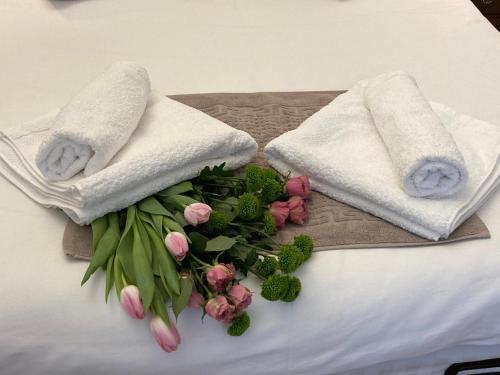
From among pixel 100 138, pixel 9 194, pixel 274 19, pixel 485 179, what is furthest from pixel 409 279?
pixel 274 19

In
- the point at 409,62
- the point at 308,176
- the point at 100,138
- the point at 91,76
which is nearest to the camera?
the point at 100,138

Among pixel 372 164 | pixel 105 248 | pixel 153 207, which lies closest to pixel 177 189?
pixel 153 207

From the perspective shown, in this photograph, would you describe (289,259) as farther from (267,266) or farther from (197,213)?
(197,213)

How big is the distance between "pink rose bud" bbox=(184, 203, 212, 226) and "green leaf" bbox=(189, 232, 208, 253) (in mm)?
20

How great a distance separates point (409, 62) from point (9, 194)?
1.02 m

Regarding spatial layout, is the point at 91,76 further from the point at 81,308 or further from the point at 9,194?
the point at 81,308

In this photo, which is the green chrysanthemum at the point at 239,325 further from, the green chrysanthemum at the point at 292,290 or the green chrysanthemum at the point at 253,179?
the green chrysanthemum at the point at 253,179

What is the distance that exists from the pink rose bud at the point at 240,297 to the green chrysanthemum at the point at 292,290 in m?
0.06

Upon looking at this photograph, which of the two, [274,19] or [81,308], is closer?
[81,308]

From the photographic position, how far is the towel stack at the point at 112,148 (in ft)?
2.75

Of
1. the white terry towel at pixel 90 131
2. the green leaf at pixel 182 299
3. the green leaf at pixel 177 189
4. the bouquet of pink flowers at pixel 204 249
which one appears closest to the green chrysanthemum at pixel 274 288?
the bouquet of pink flowers at pixel 204 249

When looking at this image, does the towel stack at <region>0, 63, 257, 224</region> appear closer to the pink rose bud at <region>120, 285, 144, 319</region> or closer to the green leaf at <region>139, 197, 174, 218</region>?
the green leaf at <region>139, 197, 174, 218</region>

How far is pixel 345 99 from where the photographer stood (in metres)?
1.11

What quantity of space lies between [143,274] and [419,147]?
19.1 inches
